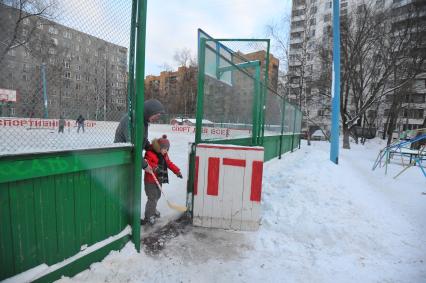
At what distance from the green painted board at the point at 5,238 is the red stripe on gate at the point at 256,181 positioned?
2.49 meters

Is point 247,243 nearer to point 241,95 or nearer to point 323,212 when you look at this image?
point 323,212

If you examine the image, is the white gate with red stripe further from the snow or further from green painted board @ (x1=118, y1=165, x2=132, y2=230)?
the snow

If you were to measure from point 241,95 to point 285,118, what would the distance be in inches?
246

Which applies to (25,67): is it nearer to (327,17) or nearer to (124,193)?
(124,193)

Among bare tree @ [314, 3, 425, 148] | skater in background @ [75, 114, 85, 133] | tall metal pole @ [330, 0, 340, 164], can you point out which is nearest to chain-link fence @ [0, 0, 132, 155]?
skater in background @ [75, 114, 85, 133]

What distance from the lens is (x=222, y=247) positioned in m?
3.00

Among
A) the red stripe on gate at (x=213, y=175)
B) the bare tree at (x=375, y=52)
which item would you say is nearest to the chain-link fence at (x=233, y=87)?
the red stripe on gate at (x=213, y=175)

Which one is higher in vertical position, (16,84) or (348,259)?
(16,84)

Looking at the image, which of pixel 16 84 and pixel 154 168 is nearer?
pixel 16 84

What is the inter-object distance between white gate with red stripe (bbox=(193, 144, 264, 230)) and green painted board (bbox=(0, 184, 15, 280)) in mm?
2088

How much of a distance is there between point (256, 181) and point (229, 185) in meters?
0.35

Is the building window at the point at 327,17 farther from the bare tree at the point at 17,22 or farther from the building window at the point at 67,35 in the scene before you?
the bare tree at the point at 17,22

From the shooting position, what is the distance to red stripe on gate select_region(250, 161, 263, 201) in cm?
342

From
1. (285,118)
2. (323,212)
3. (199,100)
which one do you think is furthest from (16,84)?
(285,118)
